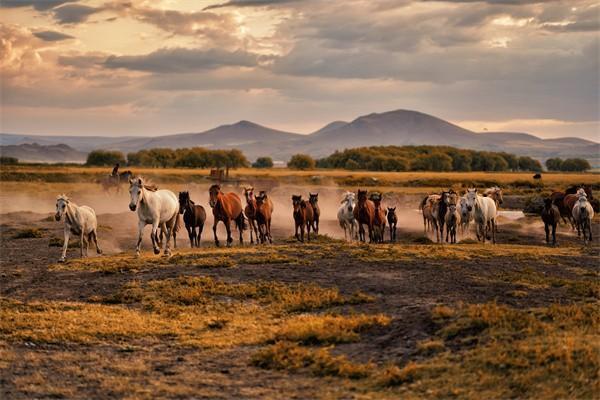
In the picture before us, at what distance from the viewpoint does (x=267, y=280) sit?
20000mm

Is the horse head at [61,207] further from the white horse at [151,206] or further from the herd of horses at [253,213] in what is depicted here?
the white horse at [151,206]

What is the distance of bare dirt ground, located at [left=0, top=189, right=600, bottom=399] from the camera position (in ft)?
37.0

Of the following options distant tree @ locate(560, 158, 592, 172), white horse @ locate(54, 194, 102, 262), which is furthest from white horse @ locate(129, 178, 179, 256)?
distant tree @ locate(560, 158, 592, 172)

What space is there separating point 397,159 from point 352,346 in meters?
148

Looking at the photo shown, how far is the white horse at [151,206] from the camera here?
80.6ft

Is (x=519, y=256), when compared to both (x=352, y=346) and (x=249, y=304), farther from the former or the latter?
(x=352, y=346)

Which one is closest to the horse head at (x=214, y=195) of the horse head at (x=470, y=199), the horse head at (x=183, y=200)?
the horse head at (x=183, y=200)

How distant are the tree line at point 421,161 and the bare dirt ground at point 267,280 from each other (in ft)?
411

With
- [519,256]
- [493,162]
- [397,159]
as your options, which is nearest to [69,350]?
[519,256]

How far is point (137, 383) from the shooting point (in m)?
11.4

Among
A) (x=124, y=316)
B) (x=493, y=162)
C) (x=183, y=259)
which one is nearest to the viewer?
(x=124, y=316)

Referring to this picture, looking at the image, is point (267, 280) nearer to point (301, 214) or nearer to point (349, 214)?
point (301, 214)

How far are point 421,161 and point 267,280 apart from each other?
144695 mm

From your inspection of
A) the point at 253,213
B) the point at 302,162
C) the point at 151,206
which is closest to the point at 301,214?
the point at 253,213
